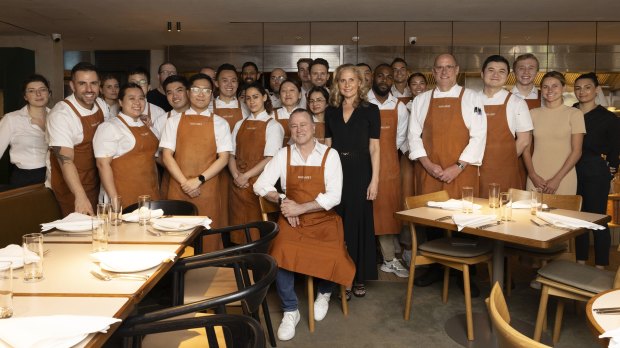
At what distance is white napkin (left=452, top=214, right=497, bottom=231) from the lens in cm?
308

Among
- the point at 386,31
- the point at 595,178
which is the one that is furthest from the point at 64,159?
the point at 386,31

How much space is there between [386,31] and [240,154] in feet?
14.6

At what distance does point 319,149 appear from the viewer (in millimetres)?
3645

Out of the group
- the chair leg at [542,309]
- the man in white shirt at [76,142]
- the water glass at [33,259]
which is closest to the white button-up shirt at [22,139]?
the man in white shirt at [76,142]

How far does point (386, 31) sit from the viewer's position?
8109 mm

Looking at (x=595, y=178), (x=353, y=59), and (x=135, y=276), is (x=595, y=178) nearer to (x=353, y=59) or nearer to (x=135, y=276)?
(x=135, y=276)

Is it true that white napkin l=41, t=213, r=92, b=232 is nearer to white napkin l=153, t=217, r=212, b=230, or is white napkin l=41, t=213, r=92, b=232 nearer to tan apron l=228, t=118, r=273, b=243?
white napkin l=153, t=217, r=212, b=230

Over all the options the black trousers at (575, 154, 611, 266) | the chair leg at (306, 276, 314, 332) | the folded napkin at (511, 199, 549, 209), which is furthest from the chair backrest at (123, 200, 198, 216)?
the black trousers at (575, 154, 611, 266)

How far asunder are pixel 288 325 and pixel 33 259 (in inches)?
72.1

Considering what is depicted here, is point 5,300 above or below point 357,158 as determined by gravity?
below

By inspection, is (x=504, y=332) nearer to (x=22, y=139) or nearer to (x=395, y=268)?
(x=395, y=268)

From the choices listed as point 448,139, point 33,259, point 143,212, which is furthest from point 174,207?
point 448,139

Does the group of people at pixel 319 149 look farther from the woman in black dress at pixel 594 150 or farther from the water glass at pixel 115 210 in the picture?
the water glass at pixel 115 210

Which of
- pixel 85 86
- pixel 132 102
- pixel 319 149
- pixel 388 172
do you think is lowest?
pixel 388 172
